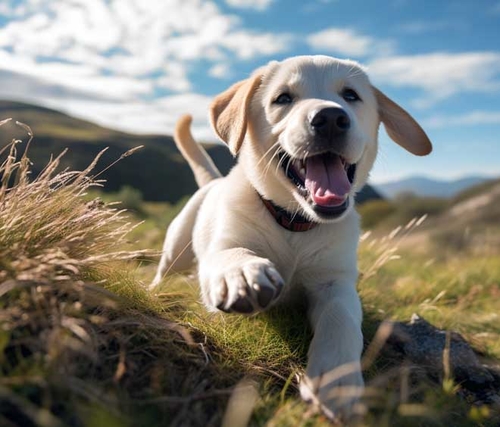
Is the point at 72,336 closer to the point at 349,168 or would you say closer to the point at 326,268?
the point at 326,268

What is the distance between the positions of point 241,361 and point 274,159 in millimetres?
1324

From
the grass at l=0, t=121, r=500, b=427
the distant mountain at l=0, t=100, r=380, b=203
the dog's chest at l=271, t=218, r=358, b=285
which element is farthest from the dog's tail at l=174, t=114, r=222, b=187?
the distant mountain at l=0, t=100, r=380, b=203

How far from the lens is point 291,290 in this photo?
3361 millimetres

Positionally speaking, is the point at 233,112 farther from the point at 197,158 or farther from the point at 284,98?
the point at 197,158

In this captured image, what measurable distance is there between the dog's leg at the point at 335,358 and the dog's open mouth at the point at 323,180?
1.76ft

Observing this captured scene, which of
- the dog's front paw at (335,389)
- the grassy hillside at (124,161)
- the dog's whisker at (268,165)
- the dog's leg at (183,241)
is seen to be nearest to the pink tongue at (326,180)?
the dog's whisker at (268,165)

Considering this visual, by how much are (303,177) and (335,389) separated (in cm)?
142

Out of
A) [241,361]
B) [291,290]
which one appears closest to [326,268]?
[291,290]

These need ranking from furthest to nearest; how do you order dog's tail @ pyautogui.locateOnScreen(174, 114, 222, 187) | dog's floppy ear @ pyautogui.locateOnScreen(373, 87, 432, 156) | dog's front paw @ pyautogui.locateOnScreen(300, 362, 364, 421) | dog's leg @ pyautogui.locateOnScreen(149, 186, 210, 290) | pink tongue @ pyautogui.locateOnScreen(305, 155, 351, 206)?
dog's tail @ pyautogui.locateOnScreen(174, 114, 222, 187) → dog's leg @ pyautogui.locateOnScreen(149, 186, 210, 290) → dog's floppy ear @ pyautogui.locateOnScreen(373, 87, 432, 156) → pink tongue @ pyautogui.locateOnScreen(305, 155, 351, 206) → dog's front paw @ pyautogui.locateOnScreen(300, 362, 364, 421)

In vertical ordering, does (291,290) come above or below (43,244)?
below

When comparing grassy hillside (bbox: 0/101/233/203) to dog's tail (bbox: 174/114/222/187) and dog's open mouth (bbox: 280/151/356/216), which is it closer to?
dog's tail (bbox: 174/114/222/187)

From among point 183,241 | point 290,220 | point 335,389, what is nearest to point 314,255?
point 290,220

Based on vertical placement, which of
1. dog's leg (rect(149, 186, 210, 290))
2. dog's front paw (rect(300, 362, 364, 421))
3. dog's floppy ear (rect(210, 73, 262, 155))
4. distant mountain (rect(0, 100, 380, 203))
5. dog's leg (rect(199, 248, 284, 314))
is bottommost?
distant mountain (rect(0, 100, 380, 203))

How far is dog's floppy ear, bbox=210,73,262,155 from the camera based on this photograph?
3.32 metres
